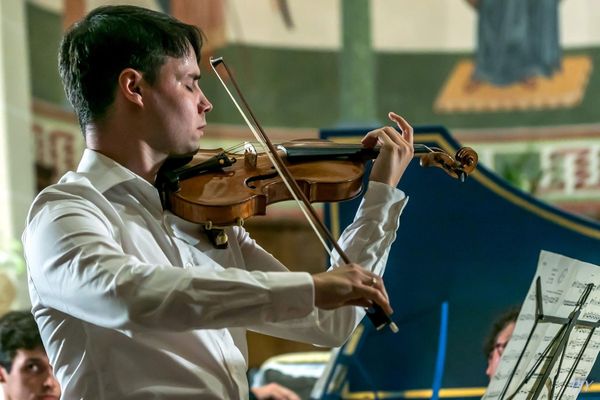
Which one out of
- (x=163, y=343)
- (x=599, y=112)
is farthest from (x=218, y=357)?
(x=599, y=112)

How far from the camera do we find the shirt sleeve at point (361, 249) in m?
2.09

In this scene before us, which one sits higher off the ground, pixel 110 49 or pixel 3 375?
pixel 110 49

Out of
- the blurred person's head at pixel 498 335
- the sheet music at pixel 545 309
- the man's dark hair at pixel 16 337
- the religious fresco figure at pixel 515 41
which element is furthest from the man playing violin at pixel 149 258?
the religious fresco figure at pixel 515 41

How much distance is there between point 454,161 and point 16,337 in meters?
1.58

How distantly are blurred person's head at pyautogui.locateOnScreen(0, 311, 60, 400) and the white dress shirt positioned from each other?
1.27 m

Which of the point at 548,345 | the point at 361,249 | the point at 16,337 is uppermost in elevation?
the point at 361,249

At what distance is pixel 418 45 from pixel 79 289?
27.0 ft

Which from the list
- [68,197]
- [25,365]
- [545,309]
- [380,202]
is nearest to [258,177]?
[380,202]

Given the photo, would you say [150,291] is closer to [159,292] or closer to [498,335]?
[159,292]

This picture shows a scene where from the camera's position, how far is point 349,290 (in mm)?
1654

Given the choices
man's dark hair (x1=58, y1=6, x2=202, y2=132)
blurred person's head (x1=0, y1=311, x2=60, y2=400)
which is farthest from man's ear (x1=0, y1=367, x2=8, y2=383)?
man's dark hair (x1=58, y1=6, x2=202, y2=132)

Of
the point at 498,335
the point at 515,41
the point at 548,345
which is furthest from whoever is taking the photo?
the point at 515,41

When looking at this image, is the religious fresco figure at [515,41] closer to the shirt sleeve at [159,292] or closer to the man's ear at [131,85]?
the man's ear at [131,85]

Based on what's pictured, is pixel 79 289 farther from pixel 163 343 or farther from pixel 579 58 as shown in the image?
pixel 579 58
